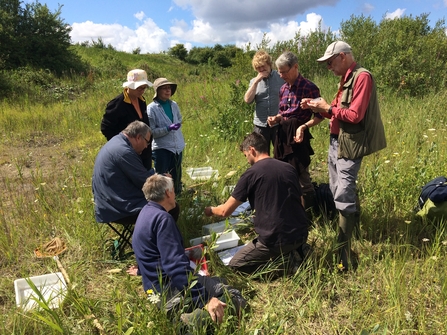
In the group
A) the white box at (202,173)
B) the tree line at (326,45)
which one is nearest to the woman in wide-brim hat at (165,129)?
the white box at (202,173)

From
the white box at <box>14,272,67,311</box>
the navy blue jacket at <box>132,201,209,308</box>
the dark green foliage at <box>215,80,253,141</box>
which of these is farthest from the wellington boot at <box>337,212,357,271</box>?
the dark green foliage at <box>215,80,253,141</box>

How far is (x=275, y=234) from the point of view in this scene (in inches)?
108

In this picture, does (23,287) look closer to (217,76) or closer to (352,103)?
(352,103)

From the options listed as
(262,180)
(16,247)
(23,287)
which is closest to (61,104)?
(16,247)

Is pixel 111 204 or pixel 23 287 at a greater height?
pixel 111 204

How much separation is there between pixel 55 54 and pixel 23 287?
645 inches

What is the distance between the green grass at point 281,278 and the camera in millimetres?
2207

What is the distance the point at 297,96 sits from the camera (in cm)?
350

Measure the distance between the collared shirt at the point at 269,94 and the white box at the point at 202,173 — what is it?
1122 millimetres

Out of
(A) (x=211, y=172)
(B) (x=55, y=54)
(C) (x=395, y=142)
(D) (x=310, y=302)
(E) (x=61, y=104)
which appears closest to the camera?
(D) (x=310, y=302)

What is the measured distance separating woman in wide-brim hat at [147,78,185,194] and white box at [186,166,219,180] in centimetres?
64

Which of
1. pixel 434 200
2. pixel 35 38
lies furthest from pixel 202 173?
pixel 35 38

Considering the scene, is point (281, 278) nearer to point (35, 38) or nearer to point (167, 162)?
point (167, 162)

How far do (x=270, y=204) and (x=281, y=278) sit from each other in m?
0.68
